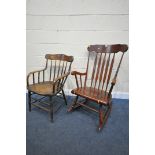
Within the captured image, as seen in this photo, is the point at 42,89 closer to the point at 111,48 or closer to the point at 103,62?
the point at 103,62

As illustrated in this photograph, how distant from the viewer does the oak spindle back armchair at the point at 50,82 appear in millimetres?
2039

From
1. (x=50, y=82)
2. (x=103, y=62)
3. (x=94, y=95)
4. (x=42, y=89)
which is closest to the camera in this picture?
(x=94, y=95)

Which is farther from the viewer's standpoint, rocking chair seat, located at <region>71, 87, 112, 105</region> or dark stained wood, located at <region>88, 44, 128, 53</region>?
dark stained wood, located at <region>88, 44, 128, 53</region>

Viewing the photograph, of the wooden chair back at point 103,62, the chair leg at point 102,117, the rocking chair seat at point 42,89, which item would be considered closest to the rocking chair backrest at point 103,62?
the wooden chair back at point 103,62

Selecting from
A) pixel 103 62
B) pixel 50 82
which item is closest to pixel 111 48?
pixel 103 62

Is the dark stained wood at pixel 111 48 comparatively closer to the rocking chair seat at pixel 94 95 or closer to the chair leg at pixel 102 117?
the rocking chair seat at pixel 94 95

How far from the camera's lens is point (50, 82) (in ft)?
8.13

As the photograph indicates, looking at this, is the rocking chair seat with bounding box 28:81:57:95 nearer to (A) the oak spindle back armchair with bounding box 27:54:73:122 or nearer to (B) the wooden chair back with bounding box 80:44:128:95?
(A) the oak spindle back armchair with bounding box 27:54:73:122

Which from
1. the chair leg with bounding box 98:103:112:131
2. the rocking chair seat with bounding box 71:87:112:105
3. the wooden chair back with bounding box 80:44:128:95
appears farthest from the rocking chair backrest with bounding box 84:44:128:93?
the chair leg with bounding box 98:103:112:131

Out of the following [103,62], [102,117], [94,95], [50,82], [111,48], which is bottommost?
[102,117]

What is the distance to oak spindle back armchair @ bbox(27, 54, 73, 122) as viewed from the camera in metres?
2.04
